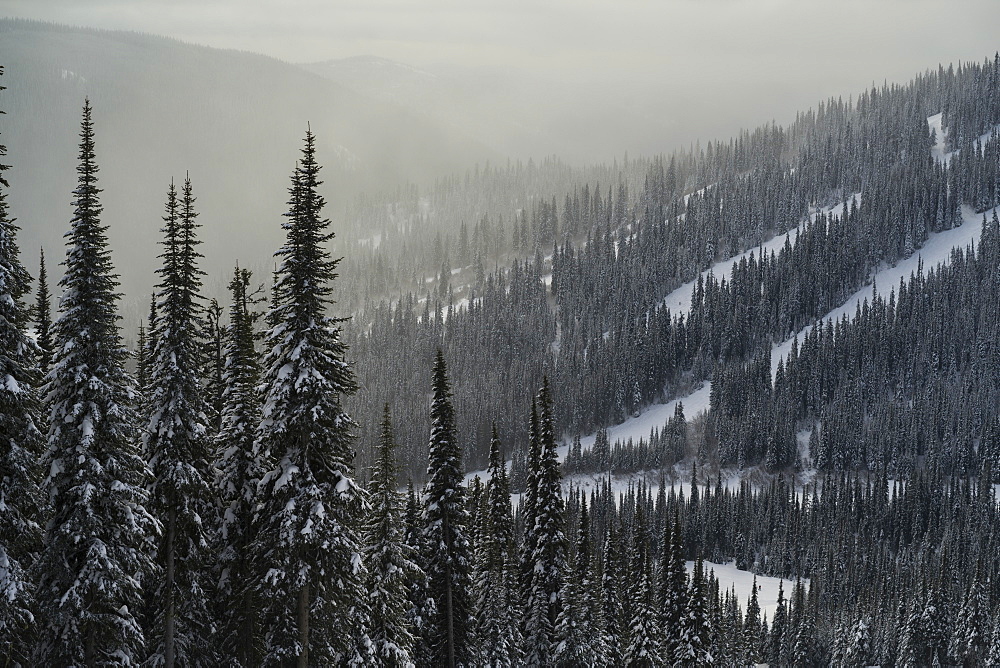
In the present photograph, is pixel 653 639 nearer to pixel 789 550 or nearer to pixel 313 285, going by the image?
pixel 313 285

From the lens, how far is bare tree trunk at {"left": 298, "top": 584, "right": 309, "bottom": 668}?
88.3ft

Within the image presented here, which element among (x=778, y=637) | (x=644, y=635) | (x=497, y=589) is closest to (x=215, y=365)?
(x=497, y=589)

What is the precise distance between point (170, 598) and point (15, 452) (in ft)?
26.9

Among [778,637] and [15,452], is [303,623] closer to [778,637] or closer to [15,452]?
[15,452]

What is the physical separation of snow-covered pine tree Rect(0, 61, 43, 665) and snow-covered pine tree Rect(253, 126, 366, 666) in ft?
19.9

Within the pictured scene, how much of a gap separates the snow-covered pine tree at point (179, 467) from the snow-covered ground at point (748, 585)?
127m

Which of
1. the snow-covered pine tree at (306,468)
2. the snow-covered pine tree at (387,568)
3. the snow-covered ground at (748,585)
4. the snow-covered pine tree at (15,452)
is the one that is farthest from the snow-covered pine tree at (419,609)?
the snow-covered ground at (748,585)

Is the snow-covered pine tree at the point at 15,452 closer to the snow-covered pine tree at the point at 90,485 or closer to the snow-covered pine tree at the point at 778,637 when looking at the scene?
the snow-covered pine tree at the point at 90,485

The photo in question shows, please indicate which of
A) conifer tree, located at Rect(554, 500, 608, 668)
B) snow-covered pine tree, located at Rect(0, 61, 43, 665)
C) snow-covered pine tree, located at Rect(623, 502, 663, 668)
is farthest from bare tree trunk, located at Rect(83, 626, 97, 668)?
snow-covered pine tree, located at Rect(623, 502, 663, 668)

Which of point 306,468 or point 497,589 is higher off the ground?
point 306,468

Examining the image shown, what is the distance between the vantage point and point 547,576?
48000mm

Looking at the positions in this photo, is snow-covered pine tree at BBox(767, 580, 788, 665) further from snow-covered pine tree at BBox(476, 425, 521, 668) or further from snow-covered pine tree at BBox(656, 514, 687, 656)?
snow-covered pine tree at BBox(476, 425, 521, 668)

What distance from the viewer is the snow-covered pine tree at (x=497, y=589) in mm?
51500

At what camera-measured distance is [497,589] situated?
52688 mm
